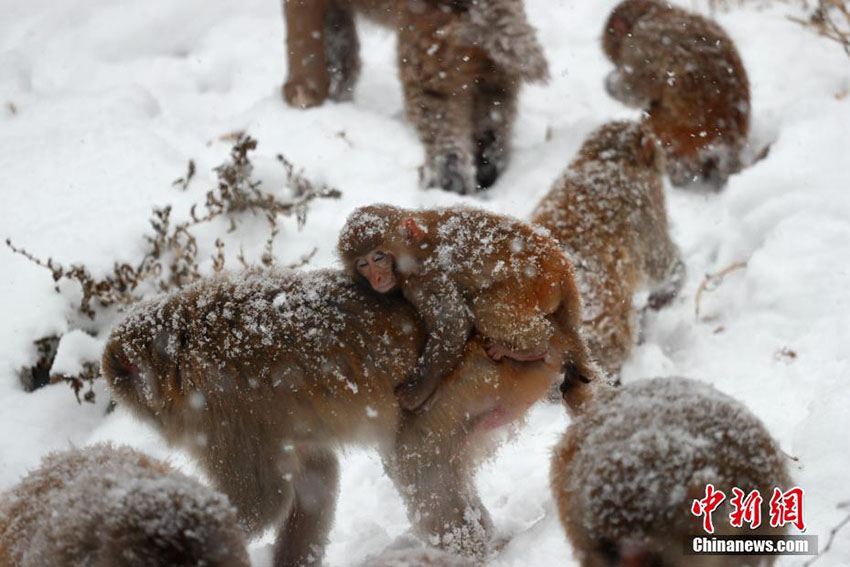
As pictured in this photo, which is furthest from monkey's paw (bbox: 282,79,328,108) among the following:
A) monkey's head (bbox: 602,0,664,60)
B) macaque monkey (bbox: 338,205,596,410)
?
macaque monkey (bbox: 338,205,596,410)

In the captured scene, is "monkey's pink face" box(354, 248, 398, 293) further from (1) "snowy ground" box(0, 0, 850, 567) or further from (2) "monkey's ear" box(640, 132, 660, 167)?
(2) "monkey's ear" box(640, 132, 660, 167)

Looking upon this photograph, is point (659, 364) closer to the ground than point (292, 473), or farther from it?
closer to the ground

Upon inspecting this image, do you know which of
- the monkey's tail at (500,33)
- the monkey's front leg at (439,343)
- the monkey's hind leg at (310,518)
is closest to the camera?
the monkey's front leg at (439,343)

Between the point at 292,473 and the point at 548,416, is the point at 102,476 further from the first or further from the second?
the point at 548,416

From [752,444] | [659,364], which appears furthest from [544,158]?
[752,444]

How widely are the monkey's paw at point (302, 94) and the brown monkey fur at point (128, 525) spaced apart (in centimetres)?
502

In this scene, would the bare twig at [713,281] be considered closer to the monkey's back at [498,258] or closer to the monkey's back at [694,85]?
the monkey's back at [694,85]

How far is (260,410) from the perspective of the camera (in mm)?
3926

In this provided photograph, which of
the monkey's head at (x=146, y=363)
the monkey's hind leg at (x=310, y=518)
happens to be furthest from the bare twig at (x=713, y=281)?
the monkey's head at (x=146, y=363)

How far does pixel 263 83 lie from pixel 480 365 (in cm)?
558

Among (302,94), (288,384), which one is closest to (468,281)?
(288,384)

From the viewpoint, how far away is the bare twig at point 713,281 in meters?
5.86

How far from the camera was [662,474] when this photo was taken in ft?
8.82

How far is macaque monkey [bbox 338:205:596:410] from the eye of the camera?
3867 mm
